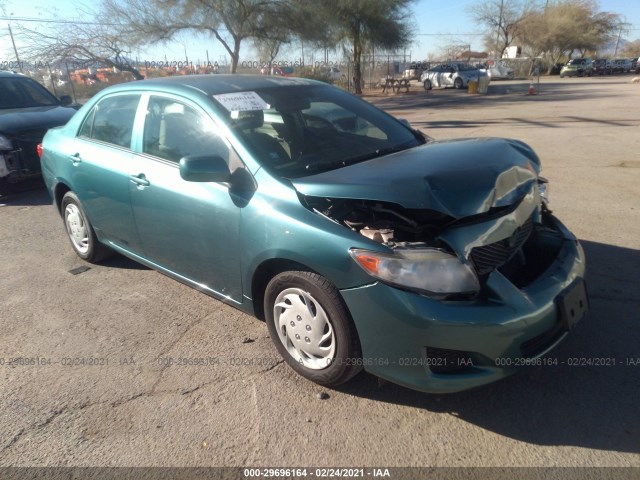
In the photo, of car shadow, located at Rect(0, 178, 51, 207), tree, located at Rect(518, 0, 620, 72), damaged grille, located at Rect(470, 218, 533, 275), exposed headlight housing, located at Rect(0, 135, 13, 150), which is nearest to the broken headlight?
damaged grille, located at Rect(470, 218, 533, 275)

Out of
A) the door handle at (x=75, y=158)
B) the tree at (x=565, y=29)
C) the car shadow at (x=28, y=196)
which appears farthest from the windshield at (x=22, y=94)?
the tree at (x=565, y=29)

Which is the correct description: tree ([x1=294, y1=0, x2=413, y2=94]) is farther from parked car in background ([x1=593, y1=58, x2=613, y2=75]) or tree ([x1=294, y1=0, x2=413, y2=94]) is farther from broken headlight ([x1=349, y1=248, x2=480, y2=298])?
parked car in background ([x1=593, y1=58, x2=613, y2=75])

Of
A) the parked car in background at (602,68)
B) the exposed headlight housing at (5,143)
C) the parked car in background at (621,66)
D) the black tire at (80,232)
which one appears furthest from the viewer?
the parked car in background at (621,66)

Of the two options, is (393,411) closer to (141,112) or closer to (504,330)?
(504,330)

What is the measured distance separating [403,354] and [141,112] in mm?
2694

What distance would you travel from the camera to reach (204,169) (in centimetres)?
287

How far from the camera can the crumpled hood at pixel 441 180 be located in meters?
2.50

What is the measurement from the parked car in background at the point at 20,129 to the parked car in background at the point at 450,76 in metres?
28.8

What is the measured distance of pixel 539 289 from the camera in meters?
2.57

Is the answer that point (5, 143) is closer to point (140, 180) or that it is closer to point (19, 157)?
point (19, 157)

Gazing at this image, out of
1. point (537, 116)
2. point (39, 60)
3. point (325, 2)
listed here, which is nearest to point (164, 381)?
point (537, 116)

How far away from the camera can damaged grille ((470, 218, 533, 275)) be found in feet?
8.30

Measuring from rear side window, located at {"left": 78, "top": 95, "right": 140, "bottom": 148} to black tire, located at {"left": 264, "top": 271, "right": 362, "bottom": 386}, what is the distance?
74.7 inches

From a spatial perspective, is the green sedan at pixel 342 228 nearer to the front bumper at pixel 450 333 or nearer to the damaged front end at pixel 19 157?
the front bumper at pixel 450 333
